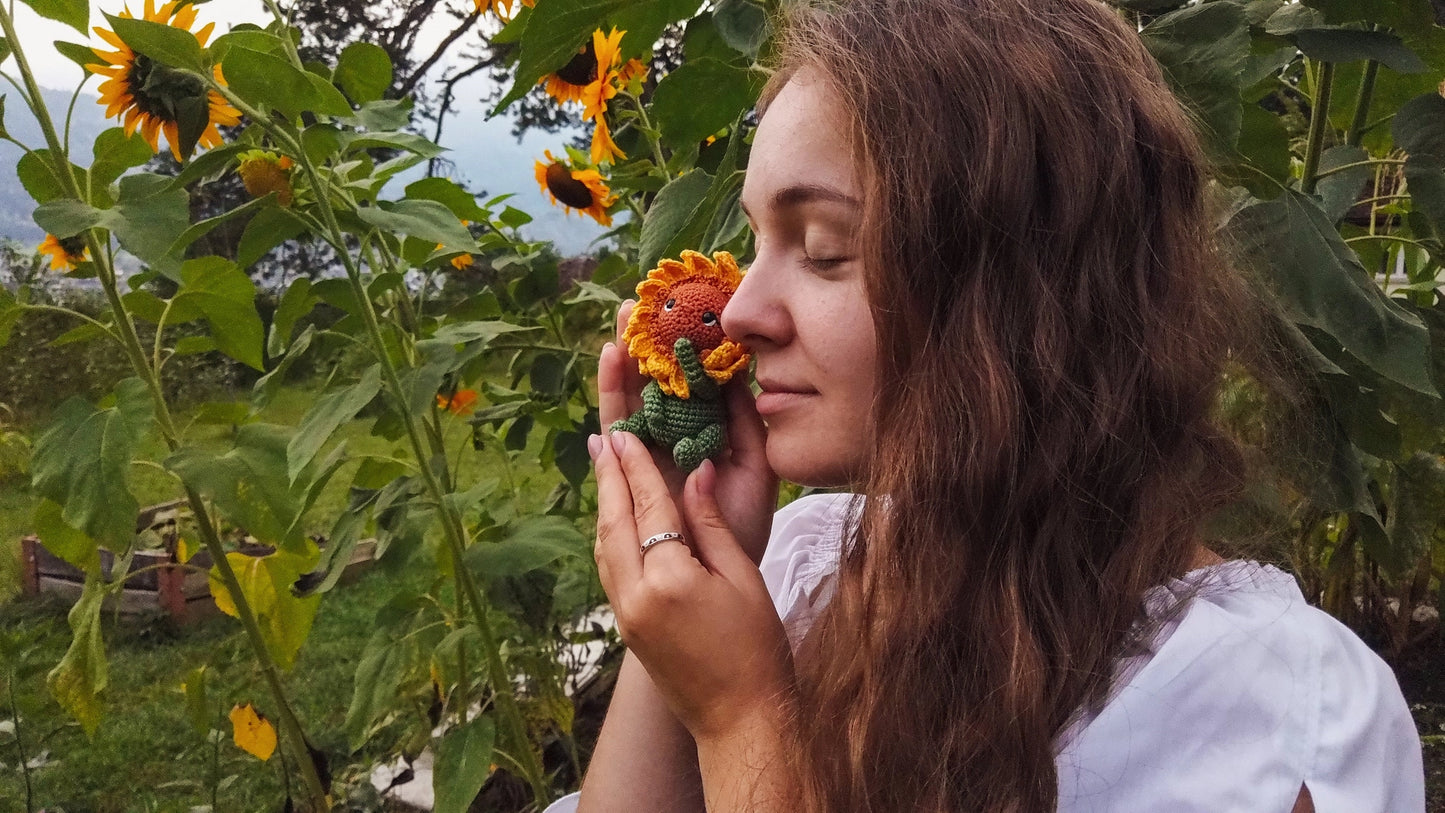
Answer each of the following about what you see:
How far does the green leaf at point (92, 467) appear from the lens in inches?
39.4

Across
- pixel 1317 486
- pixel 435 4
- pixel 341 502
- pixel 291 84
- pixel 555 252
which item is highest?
pixel 435 4

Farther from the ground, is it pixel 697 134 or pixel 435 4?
pixel 435 4

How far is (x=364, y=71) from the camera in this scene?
1.12m

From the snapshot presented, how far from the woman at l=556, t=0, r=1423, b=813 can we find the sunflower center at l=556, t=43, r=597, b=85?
0.85m

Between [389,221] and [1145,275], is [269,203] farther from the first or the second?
[1145,275]

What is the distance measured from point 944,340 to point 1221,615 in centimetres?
25

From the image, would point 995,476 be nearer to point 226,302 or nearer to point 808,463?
point 808,463

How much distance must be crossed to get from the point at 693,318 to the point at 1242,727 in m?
0.44

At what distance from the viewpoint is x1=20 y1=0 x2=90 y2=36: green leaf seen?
39.3 inches

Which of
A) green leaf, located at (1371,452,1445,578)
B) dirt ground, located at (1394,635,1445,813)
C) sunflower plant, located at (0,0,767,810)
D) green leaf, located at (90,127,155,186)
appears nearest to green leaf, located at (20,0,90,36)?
sunflower plant, located at (0,0,767,810)

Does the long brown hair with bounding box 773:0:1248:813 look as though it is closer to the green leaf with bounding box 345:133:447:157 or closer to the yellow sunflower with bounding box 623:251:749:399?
the yellow sunflower with bounding box 623:251:749:399

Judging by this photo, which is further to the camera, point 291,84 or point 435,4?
point 435,4

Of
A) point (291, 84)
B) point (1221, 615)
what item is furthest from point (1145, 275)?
point (291, 84)

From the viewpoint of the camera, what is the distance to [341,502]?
118 inches
